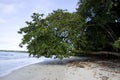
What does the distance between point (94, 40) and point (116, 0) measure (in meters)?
4.34

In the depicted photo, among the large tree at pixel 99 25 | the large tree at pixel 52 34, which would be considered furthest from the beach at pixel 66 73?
the large tree at pixel 99 25

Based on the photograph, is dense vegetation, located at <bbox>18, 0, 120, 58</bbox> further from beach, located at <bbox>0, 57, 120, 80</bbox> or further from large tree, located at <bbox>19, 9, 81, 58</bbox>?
beach, located at <bbox>0, 57, 120, 80</bbox>

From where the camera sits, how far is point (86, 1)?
51.0 feet

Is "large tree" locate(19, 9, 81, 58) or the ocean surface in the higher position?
"large tree" locate(19, 9, 81, 58)

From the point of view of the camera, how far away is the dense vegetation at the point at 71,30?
1539 centimetres

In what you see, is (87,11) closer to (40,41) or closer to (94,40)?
(94,40)

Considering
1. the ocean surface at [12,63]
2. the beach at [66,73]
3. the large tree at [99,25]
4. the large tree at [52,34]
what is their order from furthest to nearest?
the large tree at [99,25]
the large tree at [52,34]
the ocean surface at [12,63]
the beach at [66,73]

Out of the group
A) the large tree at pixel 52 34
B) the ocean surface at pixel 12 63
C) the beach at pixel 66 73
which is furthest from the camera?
the large tree at pixel 52 34

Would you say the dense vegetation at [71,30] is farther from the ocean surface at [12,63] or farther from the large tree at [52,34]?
the ocean surface at [12,63]

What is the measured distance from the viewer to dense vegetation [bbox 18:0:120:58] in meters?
15.4

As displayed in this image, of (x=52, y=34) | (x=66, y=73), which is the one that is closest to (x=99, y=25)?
(x=52, y=34)

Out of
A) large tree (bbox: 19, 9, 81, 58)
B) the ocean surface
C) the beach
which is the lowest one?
the beach

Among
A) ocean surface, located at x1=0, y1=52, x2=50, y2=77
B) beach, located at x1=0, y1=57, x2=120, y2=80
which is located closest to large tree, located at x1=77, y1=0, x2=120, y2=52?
beach, located at x1=0, y1=57, x2=120, y2=80

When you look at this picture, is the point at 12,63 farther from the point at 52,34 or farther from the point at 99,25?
the point at 99,25
